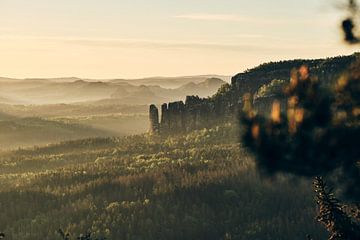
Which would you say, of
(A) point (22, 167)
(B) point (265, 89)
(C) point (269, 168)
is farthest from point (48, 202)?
(C) point (269, 168)

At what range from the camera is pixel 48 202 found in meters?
82.4

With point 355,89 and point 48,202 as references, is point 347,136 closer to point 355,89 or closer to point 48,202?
point 355,89

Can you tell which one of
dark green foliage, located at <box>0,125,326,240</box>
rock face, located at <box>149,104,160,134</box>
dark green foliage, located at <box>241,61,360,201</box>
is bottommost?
dark green foliage, located at <box>0,125,326,240</box>

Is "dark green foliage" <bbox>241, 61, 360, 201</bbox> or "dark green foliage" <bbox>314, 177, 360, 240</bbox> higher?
"dark green foliage" <bbox>241, 61, 360, 201</bbox>

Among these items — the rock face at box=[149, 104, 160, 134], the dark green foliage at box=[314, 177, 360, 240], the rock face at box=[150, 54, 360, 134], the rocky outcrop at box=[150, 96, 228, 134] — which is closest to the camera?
the dark green foliage at box=[314, 177, 360, 240]

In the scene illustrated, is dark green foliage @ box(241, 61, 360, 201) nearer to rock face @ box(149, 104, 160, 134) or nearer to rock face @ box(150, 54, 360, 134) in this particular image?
rock face @ box(150, 54, 360, 134)

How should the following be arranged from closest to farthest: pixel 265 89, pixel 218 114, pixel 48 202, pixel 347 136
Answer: pixel 347 136
pixel 48 202
pixel 265 89
pixel 218 114

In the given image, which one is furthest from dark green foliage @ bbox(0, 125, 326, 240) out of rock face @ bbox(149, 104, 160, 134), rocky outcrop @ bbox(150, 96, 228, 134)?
rock face @ bbox(149, 104, 160, 134)

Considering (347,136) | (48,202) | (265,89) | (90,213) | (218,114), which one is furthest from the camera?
(218,114)

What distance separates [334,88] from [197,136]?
9407 cm

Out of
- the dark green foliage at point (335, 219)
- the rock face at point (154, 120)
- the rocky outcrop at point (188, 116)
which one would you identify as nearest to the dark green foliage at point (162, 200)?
the rocky outcrop at point (188, 116)

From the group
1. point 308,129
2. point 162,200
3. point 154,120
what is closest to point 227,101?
point 154,120

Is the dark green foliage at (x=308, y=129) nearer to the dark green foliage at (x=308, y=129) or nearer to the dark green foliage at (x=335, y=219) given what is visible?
the dark green foliage at (x=308, y=129)

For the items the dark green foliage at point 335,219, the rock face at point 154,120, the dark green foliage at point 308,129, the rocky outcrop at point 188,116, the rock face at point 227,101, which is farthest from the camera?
the rock face at point 154,120
